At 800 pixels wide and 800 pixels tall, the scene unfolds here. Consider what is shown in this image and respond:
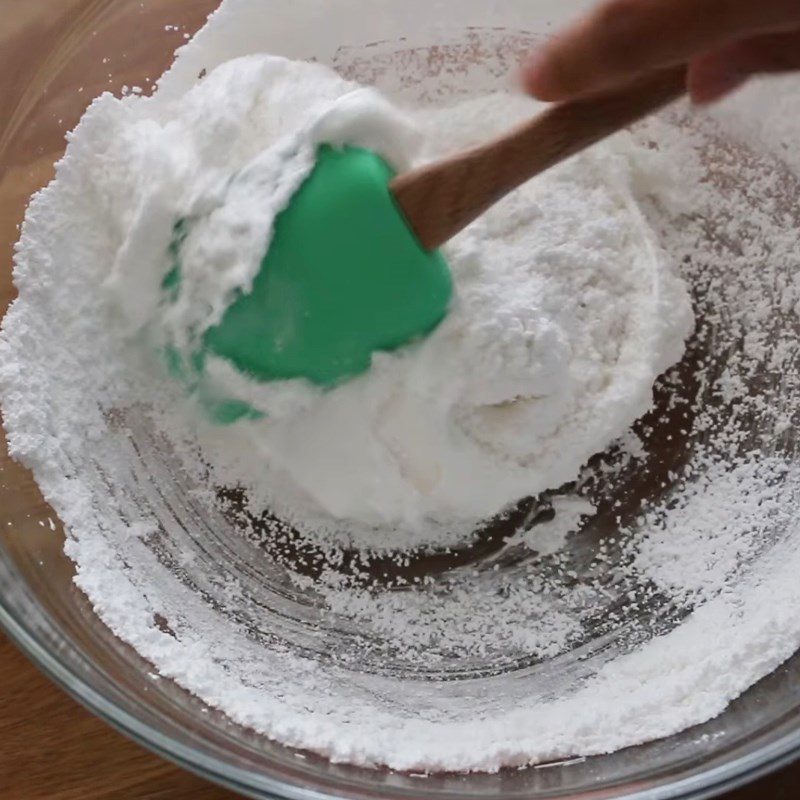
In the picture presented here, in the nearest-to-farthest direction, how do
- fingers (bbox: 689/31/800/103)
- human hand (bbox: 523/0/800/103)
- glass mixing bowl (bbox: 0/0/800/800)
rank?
human hand (bbox: 523/0/800/103)
glass mixing bowl (bbox: 0/0/800/800)
fingers (bbox: 689/31/800/103)

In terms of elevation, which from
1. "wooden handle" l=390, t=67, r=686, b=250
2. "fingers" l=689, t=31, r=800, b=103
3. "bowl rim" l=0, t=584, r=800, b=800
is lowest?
"bowl rim" l=0, t=584, r=800, b=800

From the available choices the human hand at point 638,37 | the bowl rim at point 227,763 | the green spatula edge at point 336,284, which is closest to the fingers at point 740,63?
the human hand at point 638,37

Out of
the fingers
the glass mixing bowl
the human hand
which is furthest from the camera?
the fingers

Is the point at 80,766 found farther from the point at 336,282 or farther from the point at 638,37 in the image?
the point at 638,37

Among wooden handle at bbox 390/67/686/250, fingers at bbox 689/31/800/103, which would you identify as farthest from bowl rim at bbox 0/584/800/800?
fingers at bbox 689/31/800/103

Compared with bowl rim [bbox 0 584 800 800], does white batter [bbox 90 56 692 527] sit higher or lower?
higher

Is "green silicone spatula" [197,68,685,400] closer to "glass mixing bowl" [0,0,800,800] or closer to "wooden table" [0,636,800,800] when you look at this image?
"glass mixing bowl" [0,0,800,800]

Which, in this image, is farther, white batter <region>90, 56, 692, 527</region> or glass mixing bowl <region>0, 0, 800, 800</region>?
white batter <region>90, 56, 692, 527</region>
